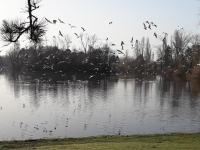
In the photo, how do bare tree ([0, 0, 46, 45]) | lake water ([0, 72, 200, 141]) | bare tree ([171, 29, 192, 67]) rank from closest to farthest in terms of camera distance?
1. bare tree ([0, 0, 46, 45])
2. lake water ([0, 72, 200, 141])
3. bare tree ([171, 29, 192, 67])

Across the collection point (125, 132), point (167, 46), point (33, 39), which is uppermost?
point (167, 46)

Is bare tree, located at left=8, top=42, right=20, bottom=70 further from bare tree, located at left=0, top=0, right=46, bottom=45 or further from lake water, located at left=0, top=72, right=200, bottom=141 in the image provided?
bare tree, located at left=0, top=0, right=46, bottom=45

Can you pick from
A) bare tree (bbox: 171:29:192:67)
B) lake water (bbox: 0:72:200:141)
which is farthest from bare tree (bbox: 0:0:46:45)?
bare tree (bbox: 171:29:192:67)

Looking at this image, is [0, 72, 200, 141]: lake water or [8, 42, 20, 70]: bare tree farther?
[8, 42, 20, 70]: bare tree

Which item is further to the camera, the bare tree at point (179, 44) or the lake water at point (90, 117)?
the bare tree at point (179, 44)

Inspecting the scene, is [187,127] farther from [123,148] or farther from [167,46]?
[167,46]

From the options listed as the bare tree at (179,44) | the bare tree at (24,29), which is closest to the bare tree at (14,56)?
the bare tree at (179,44)

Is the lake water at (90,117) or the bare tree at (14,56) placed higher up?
the bare tree at (14,56)

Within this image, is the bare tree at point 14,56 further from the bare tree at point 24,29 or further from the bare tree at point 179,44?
the bare tree at point 24,29

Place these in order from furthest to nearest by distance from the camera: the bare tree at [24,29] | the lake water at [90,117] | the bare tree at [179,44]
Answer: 1. the bare tree at [179,44]
2. the lake water at [90,117]
3. the bare tree at [24,29]

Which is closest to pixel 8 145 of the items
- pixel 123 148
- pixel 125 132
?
pixel 123 148

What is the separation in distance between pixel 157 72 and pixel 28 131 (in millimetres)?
64635

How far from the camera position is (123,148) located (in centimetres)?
884

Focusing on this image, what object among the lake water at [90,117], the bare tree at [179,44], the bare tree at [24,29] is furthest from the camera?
the bare tree at [179,44]
